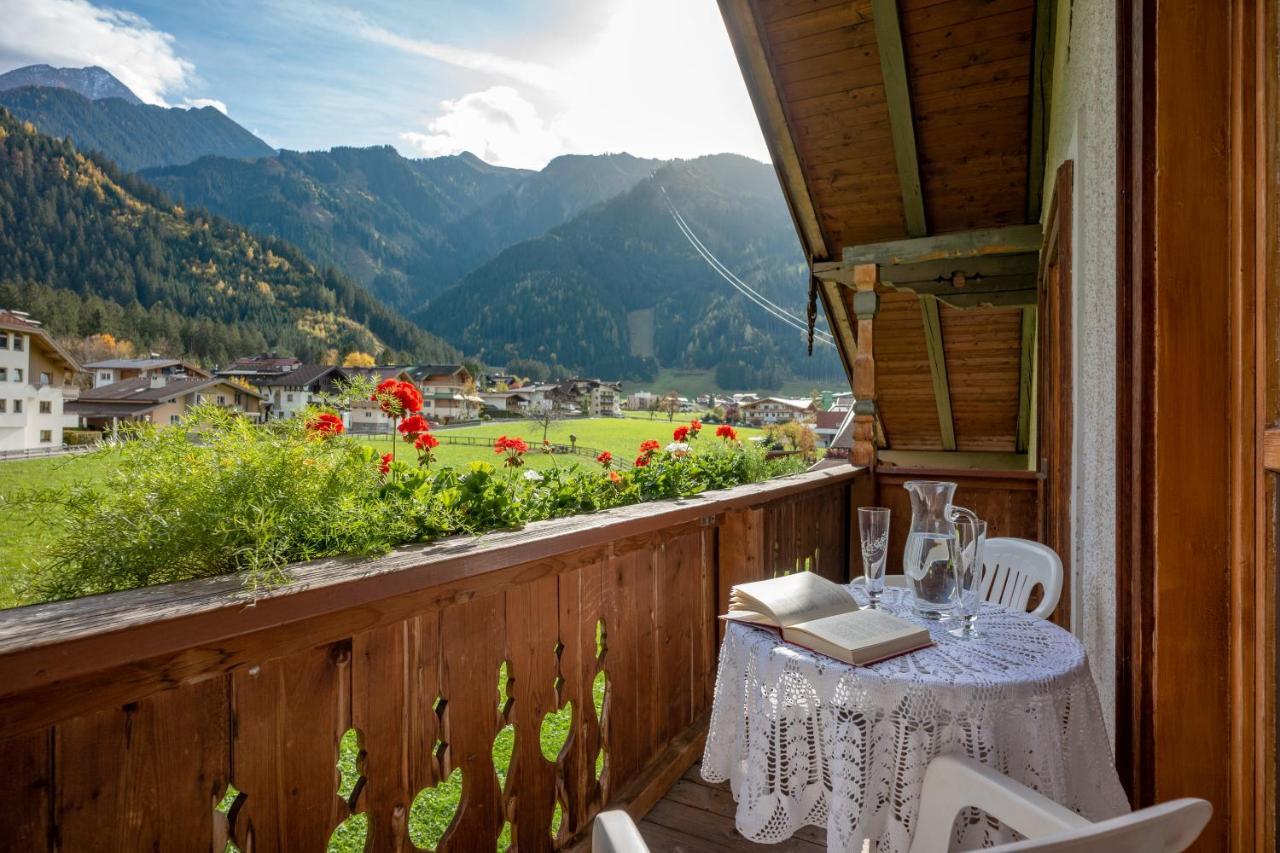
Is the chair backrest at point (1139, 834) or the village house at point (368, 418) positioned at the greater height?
the village house at point (368, 418)

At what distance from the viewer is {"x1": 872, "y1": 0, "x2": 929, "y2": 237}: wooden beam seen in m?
3.29

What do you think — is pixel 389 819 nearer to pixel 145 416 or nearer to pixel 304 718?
pixel 304 718

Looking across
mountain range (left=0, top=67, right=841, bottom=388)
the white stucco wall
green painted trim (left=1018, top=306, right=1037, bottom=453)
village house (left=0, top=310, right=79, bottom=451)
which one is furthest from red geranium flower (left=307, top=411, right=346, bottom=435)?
green painted trim (left=1018, top=306, right=1037, bottom=453)

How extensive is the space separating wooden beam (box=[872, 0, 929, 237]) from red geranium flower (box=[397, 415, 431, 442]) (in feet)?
9.79

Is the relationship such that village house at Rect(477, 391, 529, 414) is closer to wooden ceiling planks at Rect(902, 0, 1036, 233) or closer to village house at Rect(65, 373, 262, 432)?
village house at Rect(65, 373, 262, 432)

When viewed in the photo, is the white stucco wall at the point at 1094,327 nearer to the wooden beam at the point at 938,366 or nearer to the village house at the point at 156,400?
the village house at the point at 156,400

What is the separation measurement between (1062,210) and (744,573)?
167 centimetres

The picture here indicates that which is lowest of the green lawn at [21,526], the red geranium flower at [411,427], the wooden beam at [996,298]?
the green lawn at [21,526]

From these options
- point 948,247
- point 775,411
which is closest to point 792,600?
point 948,247

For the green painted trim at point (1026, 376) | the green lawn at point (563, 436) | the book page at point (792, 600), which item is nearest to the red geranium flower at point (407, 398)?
the green lawn at point (563, 436)

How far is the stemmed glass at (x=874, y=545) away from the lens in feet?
5.30

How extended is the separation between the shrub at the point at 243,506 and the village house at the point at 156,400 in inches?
2.8

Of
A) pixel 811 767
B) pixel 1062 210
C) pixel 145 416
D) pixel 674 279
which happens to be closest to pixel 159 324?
pixel 145 416

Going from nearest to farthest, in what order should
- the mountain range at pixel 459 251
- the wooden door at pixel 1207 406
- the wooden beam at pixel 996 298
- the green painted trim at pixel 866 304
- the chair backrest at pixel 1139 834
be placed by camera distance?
the chair backrest at pixel 1139 834 < the wooden door at pixel 1207 406 < the green painted trim at pixel 866 304 < the wooden beam at pixel 996 298 < the mountain range at pixel 459 251
